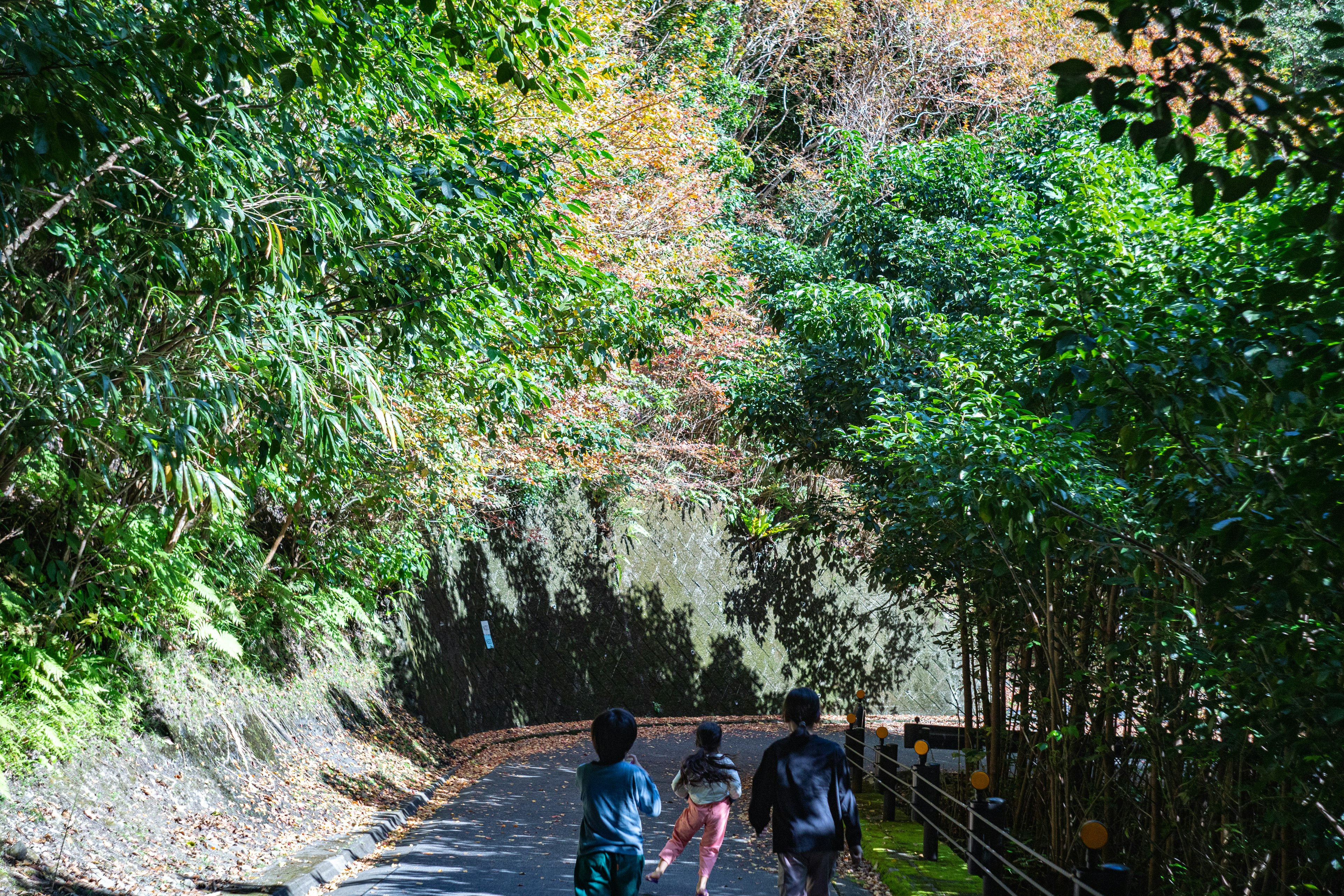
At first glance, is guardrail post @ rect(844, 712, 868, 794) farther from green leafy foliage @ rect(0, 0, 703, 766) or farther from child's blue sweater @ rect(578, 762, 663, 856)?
child's blue sweater @ rect(578, 762, 663, 856)

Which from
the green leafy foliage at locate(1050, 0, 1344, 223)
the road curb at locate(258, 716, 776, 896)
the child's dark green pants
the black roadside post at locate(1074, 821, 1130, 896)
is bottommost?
the road curb at locate(258, 716, 776, 896)

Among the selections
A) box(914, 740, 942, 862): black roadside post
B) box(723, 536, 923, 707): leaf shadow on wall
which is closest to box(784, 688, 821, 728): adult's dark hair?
Result: box(914, 740, 942, 862): black roadside post

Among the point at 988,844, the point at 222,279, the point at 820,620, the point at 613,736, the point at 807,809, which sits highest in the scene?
the point at 222,279

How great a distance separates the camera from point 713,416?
20891mm

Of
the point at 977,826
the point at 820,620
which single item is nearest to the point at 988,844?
the point at 977,826

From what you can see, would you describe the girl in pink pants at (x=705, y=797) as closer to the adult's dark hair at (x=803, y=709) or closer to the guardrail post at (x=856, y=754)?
the adult's dark hair at (x=803, y=709)

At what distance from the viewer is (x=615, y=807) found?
15.6 feet

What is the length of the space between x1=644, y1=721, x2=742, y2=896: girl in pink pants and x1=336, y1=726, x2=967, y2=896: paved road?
797 millimetres

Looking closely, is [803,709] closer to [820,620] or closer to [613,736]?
[613,736]

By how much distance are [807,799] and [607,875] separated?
1149 millimetres

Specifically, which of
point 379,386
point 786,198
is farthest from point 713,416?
point 379,386

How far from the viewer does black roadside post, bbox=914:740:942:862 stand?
26.2ft

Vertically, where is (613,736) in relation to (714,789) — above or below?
above

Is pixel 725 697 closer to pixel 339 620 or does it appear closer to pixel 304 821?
pixel 339 620
